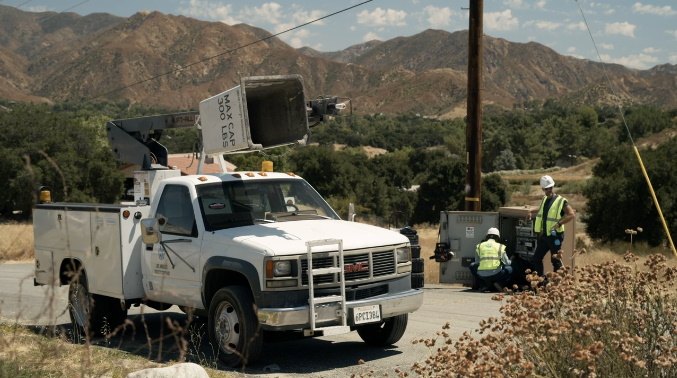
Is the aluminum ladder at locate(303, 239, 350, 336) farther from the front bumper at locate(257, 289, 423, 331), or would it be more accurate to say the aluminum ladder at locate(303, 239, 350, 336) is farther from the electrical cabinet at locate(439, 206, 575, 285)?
the electrical cabinet at locate(439, 206, 575, 285)

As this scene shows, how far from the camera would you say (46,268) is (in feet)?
38.5

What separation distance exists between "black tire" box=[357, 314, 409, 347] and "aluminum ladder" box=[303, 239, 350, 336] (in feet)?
3.57

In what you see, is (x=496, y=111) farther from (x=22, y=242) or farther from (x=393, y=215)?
(x=22, y=242)

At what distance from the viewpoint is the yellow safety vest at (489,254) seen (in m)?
14.4

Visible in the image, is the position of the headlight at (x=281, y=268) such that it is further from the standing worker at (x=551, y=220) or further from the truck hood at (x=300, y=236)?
the standing worker at (x=551, y=220)

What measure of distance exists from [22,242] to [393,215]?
4356 centimetres

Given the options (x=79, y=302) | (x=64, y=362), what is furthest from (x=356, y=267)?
(x=79, y=302)

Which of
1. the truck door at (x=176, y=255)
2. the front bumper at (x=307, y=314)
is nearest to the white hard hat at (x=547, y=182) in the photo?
the front bumper at (x=307, y=314)

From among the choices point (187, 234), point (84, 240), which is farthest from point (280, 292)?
point (84, 240)

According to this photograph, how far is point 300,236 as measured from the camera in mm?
8930

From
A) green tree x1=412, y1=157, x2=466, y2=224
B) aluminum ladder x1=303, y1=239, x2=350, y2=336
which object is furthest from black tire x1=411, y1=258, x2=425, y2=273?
green tree x1=412, y1=157, x2=466, y2=224

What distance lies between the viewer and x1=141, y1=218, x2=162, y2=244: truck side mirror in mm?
9844

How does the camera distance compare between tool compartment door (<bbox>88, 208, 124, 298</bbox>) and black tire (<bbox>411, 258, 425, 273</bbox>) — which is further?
black tire (<bbox>411, 258, 425, 273</bbox>)

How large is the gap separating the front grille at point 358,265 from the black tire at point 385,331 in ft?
2.64
